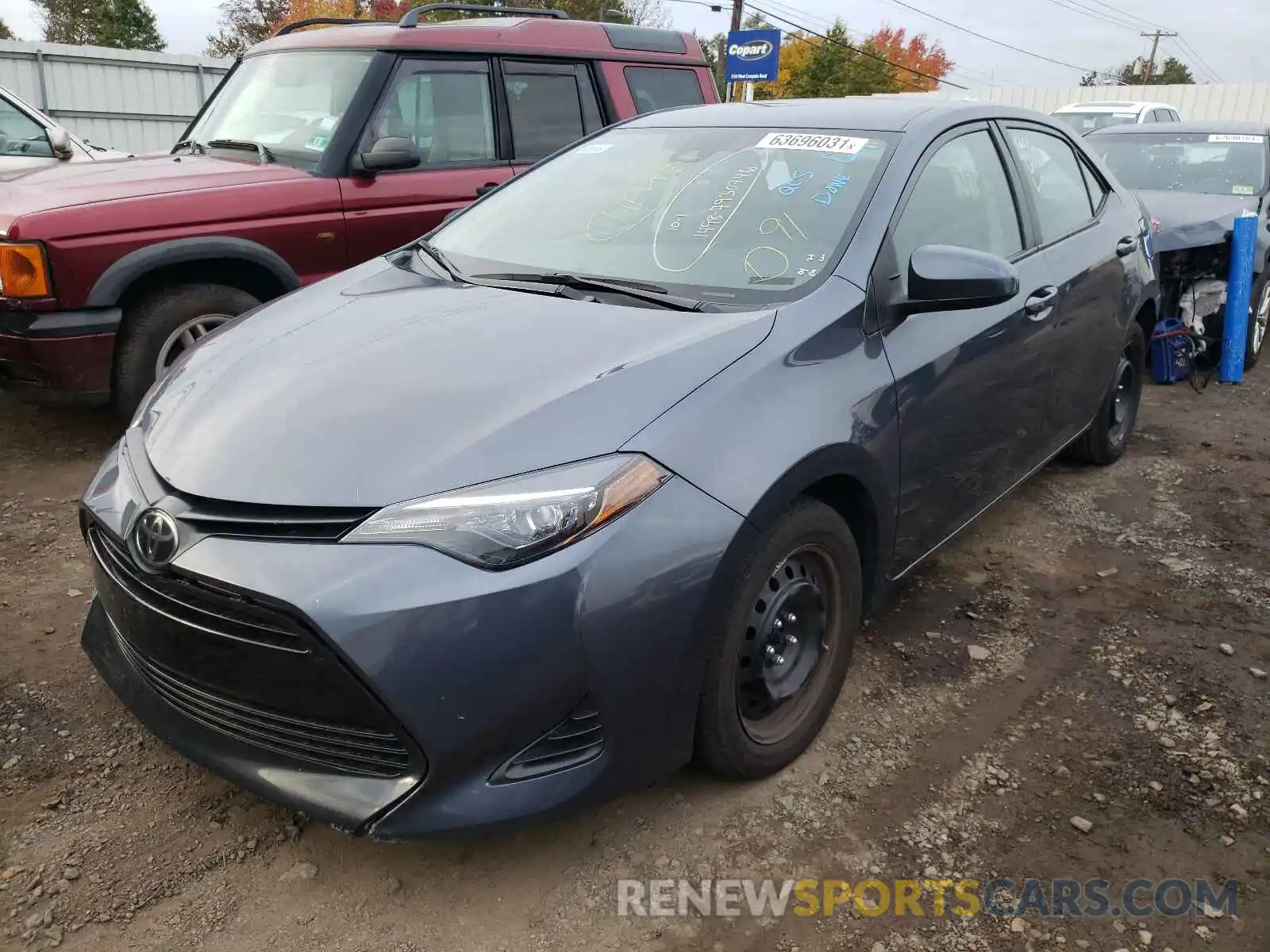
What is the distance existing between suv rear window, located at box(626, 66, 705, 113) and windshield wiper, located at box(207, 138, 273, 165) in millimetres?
2254

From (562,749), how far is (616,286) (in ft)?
4.35

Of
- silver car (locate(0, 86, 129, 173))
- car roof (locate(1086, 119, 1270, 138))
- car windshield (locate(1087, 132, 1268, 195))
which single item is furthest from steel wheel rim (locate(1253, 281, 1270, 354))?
silver car (locate(0, 86, 129, 173))

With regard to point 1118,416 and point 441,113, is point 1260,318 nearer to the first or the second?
point 1118,416

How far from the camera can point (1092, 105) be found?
15391 mm

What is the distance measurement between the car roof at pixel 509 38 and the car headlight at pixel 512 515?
4076 mm

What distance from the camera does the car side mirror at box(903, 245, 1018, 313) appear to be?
8.66 feet

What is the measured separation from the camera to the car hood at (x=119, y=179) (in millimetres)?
4299

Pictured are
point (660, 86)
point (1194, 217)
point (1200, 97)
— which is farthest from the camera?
point (1200, 97)

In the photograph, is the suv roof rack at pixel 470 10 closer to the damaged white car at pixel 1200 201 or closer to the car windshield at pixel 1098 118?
the damaged white car at pixel 1200 201

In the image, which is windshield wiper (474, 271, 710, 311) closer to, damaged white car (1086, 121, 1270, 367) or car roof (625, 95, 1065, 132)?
car roof (625, 95, 1065, 132)

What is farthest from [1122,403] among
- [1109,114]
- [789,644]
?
[1109,114]

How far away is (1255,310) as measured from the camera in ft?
23.2

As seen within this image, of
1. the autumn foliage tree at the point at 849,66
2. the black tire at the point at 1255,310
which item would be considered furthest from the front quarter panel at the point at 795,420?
the autumn foliage tree at the point at 849,66

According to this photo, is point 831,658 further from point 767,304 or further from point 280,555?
point 280,555
